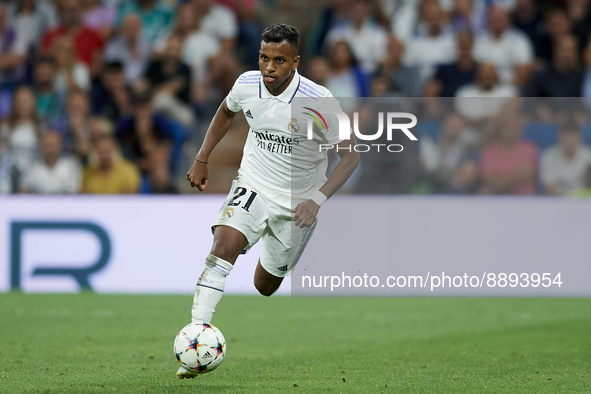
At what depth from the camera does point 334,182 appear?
5.44 m

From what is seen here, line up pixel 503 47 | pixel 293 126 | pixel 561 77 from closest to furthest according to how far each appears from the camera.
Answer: pixel 293 126, pixel 561 77, pixel 503 47

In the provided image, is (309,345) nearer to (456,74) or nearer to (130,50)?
(456,74)

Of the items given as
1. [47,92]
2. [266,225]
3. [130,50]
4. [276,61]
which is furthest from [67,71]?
[276,61]

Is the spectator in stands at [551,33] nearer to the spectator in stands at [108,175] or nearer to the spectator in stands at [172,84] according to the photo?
the spectator in stands at [172,84]

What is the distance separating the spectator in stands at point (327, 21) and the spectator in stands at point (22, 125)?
173 inches

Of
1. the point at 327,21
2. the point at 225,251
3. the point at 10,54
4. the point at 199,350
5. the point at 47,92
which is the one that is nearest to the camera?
the point at 199,350

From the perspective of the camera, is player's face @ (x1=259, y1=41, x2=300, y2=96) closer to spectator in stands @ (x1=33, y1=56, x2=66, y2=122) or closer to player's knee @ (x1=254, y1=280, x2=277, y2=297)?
player's knee @ (x1=254, y1=280, x2=277, y2=297)

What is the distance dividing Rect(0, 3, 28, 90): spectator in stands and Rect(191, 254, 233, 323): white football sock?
9.16 m

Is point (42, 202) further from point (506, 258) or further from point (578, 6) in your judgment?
point (578, 6)

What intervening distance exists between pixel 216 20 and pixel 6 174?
432 cm

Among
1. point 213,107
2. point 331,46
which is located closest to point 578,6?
point 331,46

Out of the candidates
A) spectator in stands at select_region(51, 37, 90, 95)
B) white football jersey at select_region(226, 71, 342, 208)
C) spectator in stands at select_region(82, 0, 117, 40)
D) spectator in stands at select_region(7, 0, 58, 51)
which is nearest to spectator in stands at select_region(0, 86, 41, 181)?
spectator in stands at select_region(51, 37, 90, 95)

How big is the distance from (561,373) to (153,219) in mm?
6392

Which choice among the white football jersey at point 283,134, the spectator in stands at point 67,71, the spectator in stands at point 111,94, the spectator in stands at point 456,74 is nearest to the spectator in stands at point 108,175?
the spectator in stands at point 111,94
